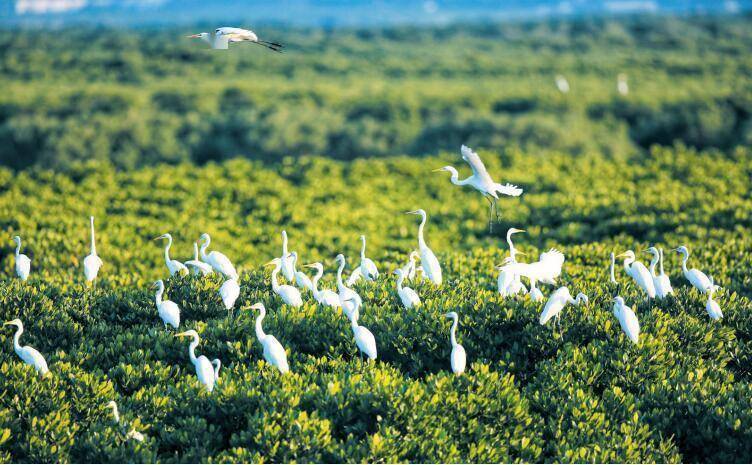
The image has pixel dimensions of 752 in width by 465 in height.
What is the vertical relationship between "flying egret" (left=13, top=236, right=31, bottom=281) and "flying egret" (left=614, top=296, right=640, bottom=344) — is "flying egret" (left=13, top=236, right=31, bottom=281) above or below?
below

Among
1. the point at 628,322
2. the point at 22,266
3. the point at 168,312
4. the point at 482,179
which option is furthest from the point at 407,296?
the point at 22,266

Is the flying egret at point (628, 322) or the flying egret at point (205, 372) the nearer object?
the flying egret at point (205, 372)

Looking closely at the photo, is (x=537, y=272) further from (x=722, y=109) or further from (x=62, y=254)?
(x=722, y=109)

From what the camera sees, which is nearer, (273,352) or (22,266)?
(273,352)

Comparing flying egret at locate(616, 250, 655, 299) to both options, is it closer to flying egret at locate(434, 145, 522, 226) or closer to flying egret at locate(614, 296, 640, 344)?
flying egret at locate(614, 296, 640, 344)

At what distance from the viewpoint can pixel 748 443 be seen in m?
8.20

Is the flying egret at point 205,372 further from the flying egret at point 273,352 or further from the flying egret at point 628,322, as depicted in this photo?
the flying egret at point 628,322

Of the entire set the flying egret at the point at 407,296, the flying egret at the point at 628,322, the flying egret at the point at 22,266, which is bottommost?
the flying egret at the point at 22,266

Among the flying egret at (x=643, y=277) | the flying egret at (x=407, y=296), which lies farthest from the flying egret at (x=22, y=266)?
the flying egret at (x=643, y=277)

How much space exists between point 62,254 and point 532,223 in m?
11.4

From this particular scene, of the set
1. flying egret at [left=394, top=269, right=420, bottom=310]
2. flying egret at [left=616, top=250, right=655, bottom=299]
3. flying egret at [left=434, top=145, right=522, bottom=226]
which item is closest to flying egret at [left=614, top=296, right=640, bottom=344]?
flying egret at [left=616, top=250, right=655, bottom=299]

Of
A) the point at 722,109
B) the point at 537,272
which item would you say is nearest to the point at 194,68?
the point at 722,109

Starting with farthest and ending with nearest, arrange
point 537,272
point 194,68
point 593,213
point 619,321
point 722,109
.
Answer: point 194,68 < point 722,109 < point 593,213 < point 537,272 < point 619,321

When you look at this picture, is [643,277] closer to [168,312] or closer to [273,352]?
[273,352]
